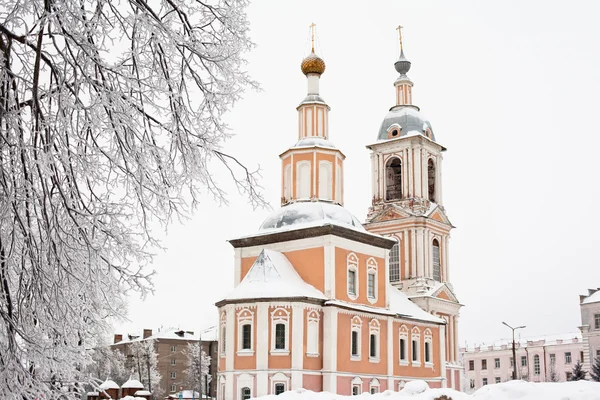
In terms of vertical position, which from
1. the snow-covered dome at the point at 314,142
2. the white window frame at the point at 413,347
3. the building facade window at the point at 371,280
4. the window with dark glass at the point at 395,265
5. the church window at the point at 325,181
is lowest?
the white window frame at the point at 413,347

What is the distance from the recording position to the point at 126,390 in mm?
37969

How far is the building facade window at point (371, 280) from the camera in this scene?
106 ft

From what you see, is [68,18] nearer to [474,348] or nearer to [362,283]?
[362,283]

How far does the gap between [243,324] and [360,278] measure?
5768mm

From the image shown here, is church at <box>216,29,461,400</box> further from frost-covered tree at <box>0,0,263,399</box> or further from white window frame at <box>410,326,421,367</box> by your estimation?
frost-covered tree at <box>0,0,263,399</box>

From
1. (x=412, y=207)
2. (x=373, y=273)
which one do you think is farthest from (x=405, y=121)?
(x=373, y=273)

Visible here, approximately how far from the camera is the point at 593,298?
57531 mm

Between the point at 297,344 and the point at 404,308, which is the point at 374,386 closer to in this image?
the point at 297,344

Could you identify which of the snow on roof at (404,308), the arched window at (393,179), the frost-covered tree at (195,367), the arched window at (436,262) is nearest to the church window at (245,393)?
the snow on roof at (404,308)

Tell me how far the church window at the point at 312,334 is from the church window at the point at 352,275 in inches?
101

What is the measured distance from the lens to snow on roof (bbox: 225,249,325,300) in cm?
2870

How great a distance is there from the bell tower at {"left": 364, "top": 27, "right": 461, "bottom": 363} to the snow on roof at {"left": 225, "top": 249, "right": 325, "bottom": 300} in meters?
12.7

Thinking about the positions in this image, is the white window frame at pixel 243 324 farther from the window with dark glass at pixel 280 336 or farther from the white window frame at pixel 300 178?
the white window frame at pixel 300 178

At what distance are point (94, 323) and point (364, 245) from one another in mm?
26916
